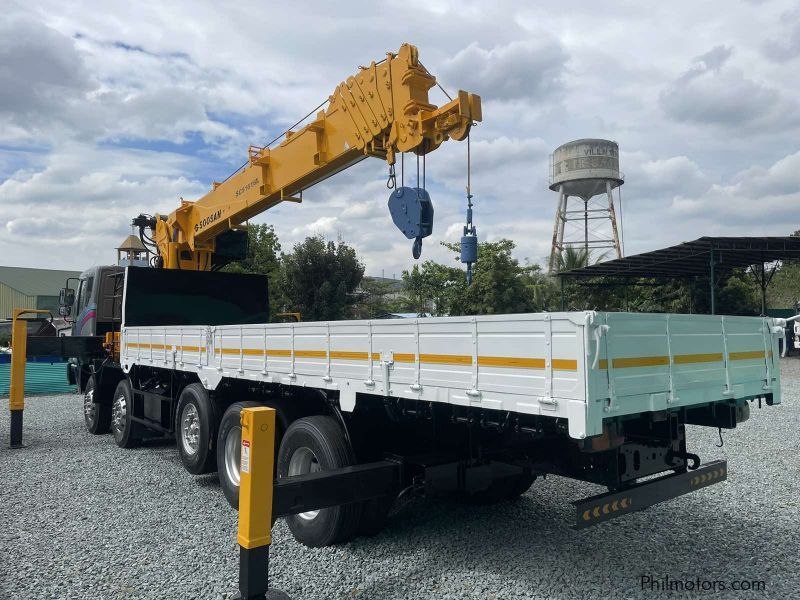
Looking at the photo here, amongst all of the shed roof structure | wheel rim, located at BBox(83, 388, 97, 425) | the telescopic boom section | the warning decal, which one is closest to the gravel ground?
the warning decal

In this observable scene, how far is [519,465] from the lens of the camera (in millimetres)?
4547

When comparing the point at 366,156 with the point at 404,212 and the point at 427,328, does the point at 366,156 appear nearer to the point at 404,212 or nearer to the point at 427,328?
the point at 404,212

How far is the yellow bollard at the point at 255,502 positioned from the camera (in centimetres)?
355

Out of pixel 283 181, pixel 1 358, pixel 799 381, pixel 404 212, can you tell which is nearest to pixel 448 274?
pixel 799 381

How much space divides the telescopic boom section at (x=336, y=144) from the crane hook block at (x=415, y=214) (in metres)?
0.52

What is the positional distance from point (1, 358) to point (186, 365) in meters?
17.1

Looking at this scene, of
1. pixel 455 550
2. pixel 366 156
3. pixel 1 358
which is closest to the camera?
pixel 455 550

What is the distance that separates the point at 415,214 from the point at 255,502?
10.7ft

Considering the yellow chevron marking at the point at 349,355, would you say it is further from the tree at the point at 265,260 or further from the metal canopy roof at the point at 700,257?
the tree at the point at 265,260

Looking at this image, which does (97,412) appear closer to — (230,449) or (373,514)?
(230,449)

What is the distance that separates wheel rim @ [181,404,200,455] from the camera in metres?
7.08

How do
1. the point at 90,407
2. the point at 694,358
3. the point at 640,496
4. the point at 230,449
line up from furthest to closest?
the point at 90,407, the point at 230,449, the point at 640,496, the point at 694,358

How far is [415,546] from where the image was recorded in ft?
16.1

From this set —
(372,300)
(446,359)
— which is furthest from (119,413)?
(372,300)
